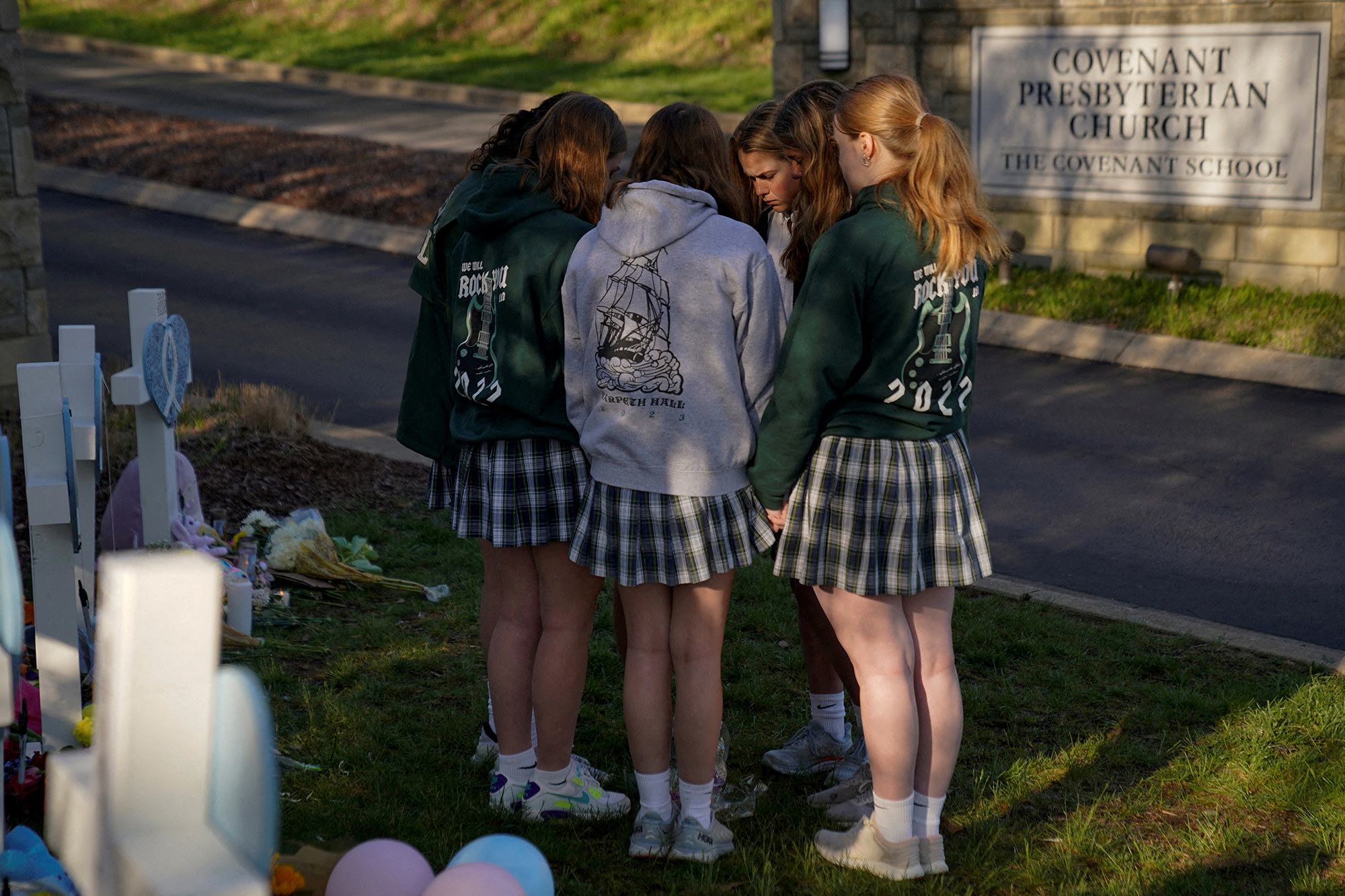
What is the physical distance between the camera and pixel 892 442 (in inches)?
124

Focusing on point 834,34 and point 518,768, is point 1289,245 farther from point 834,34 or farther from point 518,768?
point 518,768

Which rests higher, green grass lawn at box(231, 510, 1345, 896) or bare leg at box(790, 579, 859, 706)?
bare leg at box(790, 579, 859, 706)

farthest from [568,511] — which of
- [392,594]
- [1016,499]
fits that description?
[1016,499]

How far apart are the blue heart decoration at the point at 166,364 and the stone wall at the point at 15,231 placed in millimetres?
3076

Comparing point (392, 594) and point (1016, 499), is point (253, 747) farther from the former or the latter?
point (1016, 499)

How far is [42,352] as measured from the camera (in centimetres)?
743

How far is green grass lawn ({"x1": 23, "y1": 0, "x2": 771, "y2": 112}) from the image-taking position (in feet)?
73.8

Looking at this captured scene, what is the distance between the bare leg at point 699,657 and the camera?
10.9 feet

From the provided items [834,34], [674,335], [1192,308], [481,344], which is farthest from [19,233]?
[1192,308]

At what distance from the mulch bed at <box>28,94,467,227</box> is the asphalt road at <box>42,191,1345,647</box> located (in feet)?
6.53

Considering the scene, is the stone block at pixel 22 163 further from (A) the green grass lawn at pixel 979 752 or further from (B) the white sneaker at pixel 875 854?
(B) the white sneaker at pixel 875 854

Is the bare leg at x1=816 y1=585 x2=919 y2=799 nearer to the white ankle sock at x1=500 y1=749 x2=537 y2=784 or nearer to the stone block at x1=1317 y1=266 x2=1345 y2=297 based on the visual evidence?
the white ankle sock at x1=500 y1=749 x2=537 y2=784

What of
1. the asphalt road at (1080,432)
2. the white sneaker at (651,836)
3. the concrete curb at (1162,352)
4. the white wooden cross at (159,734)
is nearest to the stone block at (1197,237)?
the concrete curb at (1162,352)

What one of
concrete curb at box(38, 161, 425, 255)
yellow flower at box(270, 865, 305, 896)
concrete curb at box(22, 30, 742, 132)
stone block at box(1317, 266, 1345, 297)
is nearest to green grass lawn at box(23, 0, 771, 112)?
concrete curb at box(22, 30, 742, 132)
